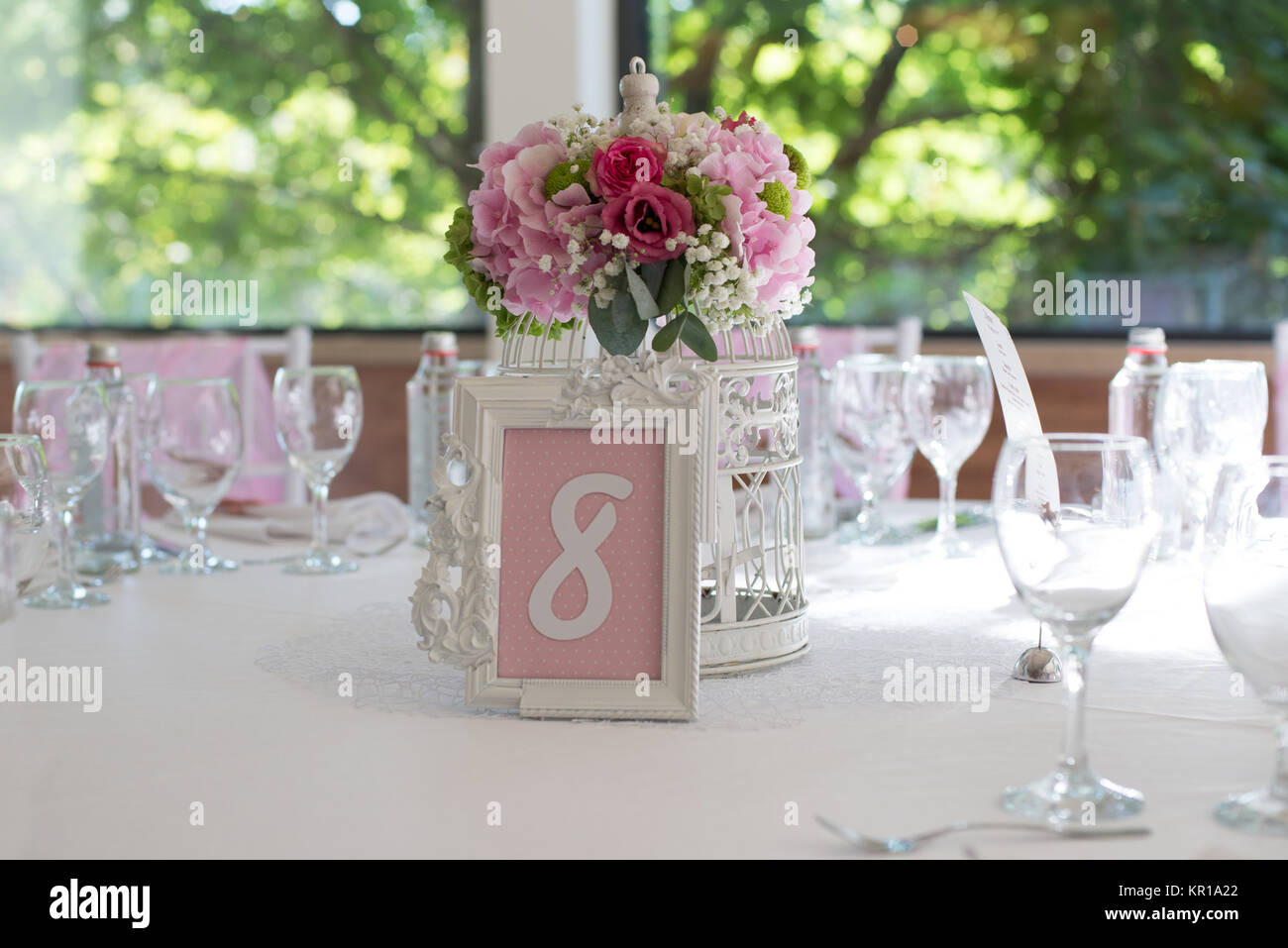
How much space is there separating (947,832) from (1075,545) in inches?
6.7

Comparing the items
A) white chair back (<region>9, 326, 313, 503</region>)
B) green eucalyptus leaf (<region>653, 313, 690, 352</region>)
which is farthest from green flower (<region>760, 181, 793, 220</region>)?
white chair back (<region>9, 326, 313, 503</region>)

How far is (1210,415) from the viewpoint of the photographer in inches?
54.2

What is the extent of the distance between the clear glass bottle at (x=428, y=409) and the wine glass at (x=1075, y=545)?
100 centimetres

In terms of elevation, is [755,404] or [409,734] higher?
[755,404]

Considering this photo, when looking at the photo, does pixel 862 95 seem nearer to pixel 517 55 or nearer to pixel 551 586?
pixel 517 55

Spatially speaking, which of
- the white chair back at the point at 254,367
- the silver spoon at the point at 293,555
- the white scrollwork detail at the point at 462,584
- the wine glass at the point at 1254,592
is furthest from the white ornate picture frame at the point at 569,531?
the white chair back at the point at 254,367

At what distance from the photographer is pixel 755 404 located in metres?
1.07

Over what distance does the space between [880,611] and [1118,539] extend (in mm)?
539

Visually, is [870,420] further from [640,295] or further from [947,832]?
[947,832]

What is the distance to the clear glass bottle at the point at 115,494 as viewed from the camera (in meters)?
1.48

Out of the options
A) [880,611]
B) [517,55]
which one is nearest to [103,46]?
[517,55]

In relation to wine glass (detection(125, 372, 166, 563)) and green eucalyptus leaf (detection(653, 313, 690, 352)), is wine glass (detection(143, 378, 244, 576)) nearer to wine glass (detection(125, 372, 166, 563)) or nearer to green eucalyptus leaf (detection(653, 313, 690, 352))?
wine glass (detection(125, 372, 166, 563))

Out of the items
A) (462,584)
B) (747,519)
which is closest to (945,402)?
(747,519)
